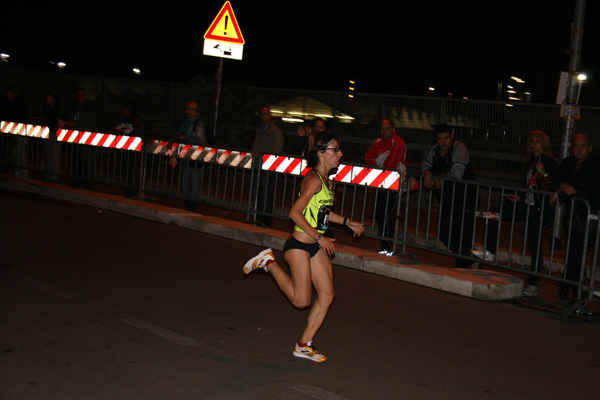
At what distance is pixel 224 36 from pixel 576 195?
802 centimetres

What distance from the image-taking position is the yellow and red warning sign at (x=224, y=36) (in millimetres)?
14053

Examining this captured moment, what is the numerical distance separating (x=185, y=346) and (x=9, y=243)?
14.6ft

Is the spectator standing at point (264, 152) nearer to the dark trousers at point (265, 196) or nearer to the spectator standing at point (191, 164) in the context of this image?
the dark trousers at point (265, 196)

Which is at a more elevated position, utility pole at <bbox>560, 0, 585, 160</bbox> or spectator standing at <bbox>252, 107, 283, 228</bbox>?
utility pole at <bbox>560, 0, 585, 160</bbox>

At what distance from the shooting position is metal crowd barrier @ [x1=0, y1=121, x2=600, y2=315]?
8648 mm


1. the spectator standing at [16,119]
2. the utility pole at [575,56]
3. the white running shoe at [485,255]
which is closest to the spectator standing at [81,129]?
the spectator standing at [16,119]

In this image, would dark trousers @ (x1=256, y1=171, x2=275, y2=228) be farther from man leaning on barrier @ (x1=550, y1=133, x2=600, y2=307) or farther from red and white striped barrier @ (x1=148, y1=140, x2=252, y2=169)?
man leaning on barrier @ (x1=550, y1=133, x2=600, y2=307)

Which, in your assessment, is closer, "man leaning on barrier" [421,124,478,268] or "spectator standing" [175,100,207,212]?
"man leaning on barrier" [421,124,478,268]

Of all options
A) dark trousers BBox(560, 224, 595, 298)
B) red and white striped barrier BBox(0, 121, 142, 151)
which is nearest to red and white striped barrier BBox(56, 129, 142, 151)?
red and white striped barrier BBox(0, 121, 142, 151)

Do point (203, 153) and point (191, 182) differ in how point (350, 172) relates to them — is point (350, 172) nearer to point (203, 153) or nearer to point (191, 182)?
point (203, 153)

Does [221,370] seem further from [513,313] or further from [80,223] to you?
[80,223]

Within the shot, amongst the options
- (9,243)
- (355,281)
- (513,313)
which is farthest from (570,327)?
(9,243)

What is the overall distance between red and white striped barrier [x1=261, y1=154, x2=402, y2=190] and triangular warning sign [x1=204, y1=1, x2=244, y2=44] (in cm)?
364

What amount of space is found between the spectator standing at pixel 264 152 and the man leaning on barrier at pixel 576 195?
4562mm
